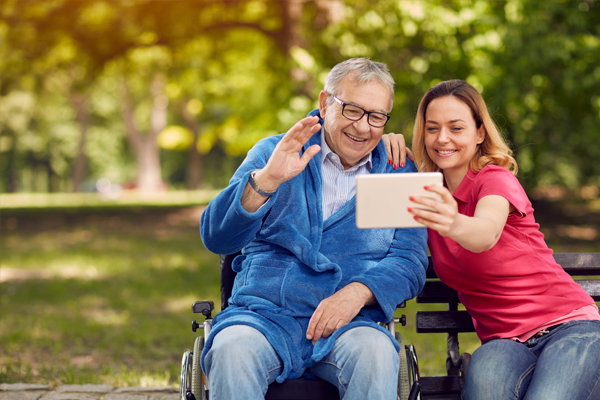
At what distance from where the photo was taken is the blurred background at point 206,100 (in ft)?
17.4

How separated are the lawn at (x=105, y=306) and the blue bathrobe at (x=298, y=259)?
1888 mm

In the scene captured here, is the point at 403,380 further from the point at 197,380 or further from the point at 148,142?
the point at 148,142

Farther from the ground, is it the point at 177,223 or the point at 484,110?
the point at 484,110

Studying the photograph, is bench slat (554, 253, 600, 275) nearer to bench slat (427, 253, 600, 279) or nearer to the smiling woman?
bench slat (427, 253, 600, 279)

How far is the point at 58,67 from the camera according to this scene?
569 inches

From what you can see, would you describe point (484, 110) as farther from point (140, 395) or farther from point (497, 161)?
point (140, 395)

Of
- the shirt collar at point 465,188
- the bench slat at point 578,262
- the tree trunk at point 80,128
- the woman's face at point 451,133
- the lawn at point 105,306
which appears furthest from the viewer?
the tree trunk at point 80,128

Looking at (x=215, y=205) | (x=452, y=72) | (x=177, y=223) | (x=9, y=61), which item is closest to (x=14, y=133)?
(x=9, y=61)

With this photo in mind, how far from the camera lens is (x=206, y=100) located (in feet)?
66.4

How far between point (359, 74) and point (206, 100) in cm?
1816

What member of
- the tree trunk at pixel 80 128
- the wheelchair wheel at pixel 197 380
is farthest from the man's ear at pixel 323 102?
the tree trunk at pixel 80 128

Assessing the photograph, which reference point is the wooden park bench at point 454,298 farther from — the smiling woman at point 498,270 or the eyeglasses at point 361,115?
the eyeglasses at point 361,115

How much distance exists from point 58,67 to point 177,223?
4.69 m

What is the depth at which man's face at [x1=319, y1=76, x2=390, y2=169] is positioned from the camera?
262 centimetres
